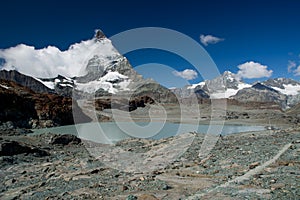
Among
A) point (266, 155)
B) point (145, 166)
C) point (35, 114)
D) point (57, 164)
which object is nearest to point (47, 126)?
point (35, 114)

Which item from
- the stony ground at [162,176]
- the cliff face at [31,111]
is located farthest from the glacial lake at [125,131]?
the stony ground at [162,176]

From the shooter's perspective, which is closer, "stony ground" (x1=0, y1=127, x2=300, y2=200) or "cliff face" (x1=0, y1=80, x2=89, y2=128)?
"stony ground" (x1=0, y1=127, x2=300, y2=200)

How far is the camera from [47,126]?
199 feet

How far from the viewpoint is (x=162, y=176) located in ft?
43.1

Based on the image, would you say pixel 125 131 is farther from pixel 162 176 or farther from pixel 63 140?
pixel 162 176

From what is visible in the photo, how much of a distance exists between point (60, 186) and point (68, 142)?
16.7 m

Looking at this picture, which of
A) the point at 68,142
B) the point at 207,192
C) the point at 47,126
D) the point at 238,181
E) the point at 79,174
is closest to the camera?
the point at 207,192

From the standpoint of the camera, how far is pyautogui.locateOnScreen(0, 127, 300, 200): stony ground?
1023cm

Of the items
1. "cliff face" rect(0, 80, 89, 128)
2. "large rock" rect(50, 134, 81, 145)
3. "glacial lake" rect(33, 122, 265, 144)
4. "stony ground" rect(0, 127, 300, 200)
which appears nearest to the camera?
"stony ground" rect(0, 127, 300, 200)

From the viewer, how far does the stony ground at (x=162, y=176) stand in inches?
403

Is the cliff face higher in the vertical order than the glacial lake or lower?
higher

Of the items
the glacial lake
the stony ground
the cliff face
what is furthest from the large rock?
the cliff face

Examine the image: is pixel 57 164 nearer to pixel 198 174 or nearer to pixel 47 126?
pixel 198 174

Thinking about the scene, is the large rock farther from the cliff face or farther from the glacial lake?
the cliff face
